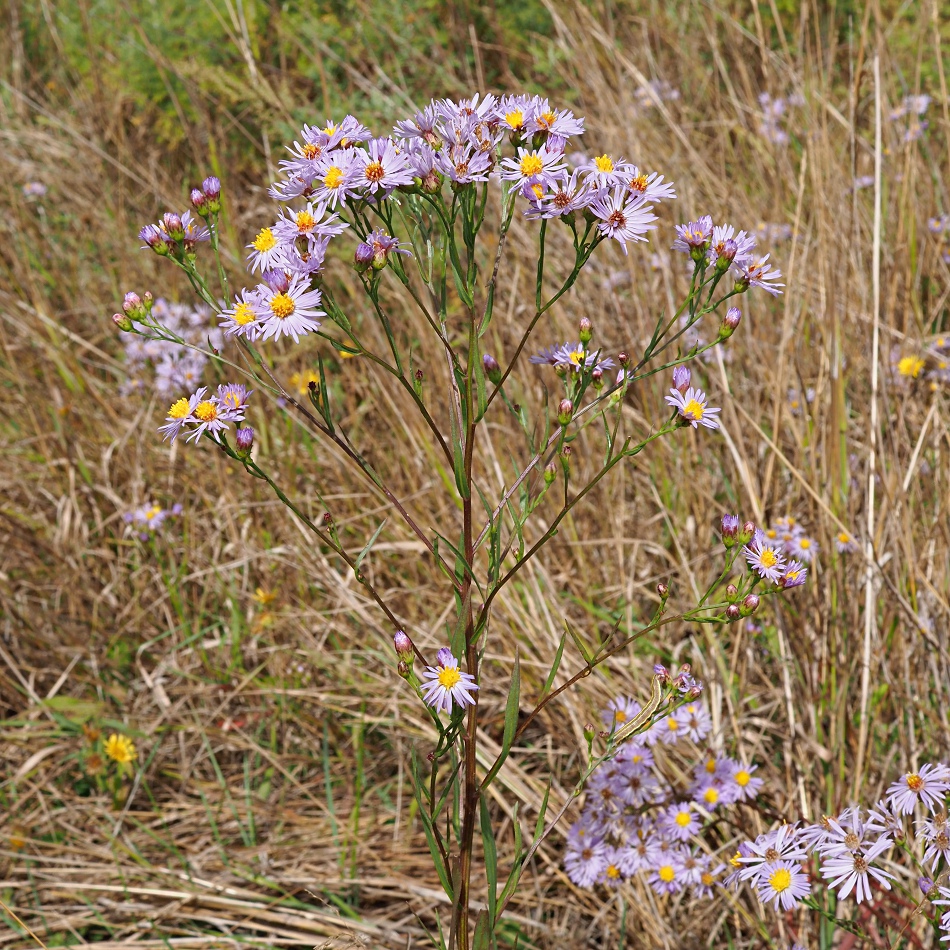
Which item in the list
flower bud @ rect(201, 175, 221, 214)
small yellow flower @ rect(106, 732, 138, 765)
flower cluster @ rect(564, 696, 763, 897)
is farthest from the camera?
small yellow flower @ rect(106, 732, 138, 765)

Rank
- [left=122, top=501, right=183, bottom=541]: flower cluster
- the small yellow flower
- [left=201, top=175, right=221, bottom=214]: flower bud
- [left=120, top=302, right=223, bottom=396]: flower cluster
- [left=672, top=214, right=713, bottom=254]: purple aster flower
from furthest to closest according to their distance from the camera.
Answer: [left=120, top=302, right=223, bottom=396]: flower cluster < [left=122, top=501, right=183, bottom=541]: flower cluster < the small yellow flower < [left=201, top=175, right=221, bottom=214]: flower bud < [left=672, top=214, right=713, bottom=254]: purple aster flower

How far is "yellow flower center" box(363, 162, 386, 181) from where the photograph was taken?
A: 44.1 inches

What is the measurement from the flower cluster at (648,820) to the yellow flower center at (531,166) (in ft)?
3.14

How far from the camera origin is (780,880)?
1304 millimetres

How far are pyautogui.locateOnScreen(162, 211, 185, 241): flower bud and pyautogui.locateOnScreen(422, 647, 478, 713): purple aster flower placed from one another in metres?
0.61

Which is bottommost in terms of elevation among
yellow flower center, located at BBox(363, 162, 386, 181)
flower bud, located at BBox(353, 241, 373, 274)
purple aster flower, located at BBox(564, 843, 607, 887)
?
purple aster flower, located at BBox(564, 843, 607, 887)

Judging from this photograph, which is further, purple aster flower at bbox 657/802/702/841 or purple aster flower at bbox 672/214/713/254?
purple aster flower at bbox 657/802/702/841

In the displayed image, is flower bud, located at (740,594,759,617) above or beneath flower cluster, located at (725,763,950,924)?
above

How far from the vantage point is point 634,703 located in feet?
6.40

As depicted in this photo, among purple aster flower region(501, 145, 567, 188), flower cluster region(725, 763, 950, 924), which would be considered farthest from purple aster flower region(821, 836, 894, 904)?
purple aster flower region(501, 145, 567, 188)

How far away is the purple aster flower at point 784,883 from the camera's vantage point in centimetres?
129

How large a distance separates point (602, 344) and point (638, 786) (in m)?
1.50

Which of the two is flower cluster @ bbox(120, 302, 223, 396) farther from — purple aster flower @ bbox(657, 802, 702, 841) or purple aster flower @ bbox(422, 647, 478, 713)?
purple aster flower @ bbox(422, 647, 478, 713)

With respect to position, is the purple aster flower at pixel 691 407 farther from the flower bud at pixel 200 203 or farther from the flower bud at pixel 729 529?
the flower bud at pixel 200 203
